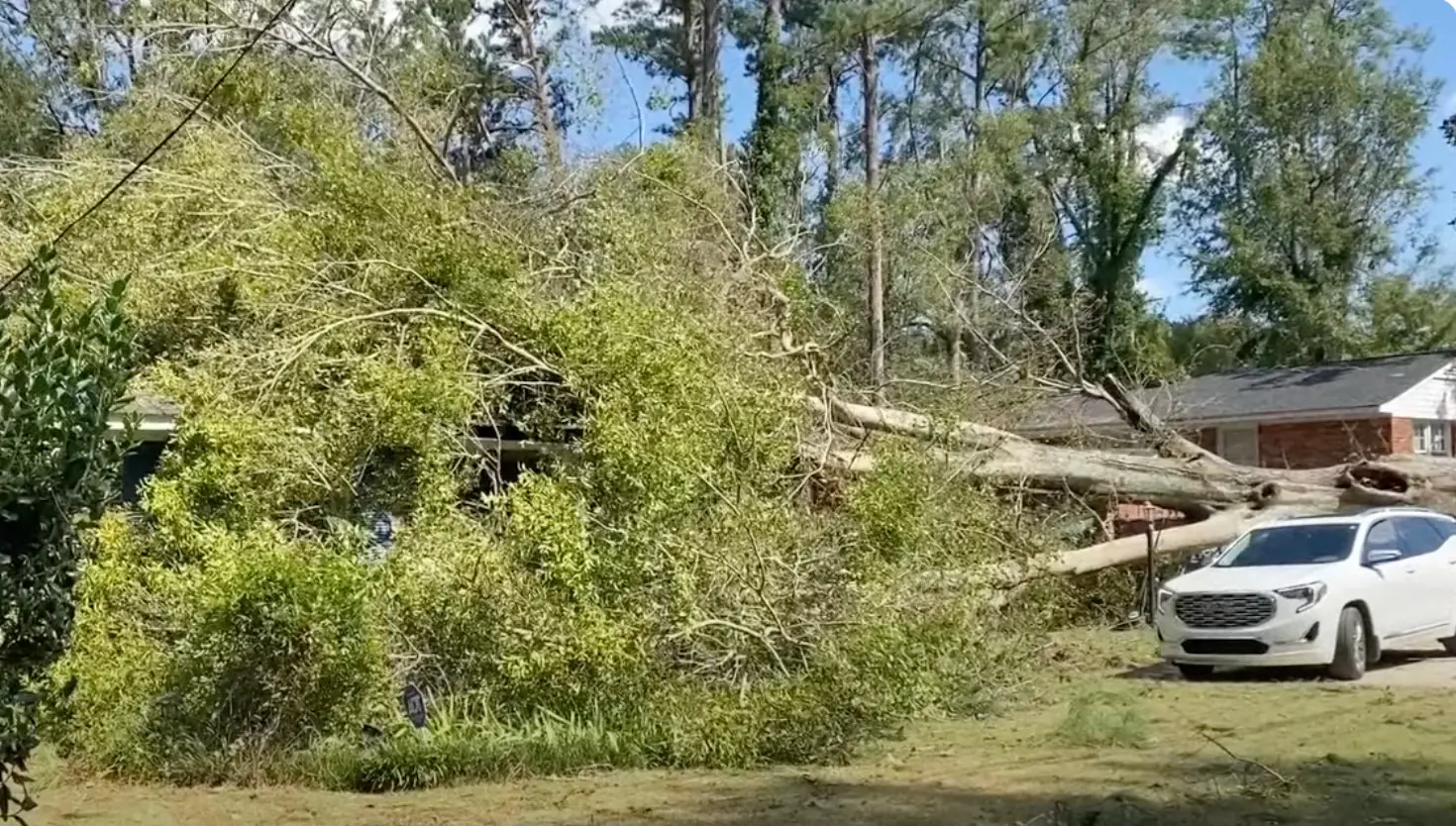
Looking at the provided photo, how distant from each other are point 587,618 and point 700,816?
8.26 feet

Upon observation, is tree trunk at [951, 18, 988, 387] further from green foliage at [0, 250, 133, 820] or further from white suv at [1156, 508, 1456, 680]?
green foliage at [0, 250, 133, 820]

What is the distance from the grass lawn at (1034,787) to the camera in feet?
27.6

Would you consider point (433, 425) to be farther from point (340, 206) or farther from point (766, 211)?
point (766, 211)

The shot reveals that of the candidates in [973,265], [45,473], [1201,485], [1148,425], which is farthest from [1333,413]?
[45,473]

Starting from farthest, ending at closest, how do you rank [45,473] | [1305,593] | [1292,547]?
[1292,547] → [1305,593] → [45,473]

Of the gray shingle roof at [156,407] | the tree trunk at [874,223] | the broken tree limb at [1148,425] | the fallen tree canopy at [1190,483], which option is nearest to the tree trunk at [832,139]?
the tree trunk at [874,223]

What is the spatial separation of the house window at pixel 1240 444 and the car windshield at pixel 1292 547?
1456 cm

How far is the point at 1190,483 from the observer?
58.5 feet

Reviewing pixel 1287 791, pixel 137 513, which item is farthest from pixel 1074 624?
pixel 137 513

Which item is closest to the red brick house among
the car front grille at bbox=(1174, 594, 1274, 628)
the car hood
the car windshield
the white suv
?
the car windshield

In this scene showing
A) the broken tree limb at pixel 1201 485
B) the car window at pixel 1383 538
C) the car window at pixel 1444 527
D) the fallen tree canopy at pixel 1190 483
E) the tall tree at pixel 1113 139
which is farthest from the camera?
the tall tree at pixel 1113 139

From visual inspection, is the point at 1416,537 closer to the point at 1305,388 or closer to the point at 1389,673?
the point at 1389,673

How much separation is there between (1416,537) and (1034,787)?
24.4 feet

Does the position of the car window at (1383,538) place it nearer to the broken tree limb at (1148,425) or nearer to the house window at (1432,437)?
the broken tree limb at (1148,425)
